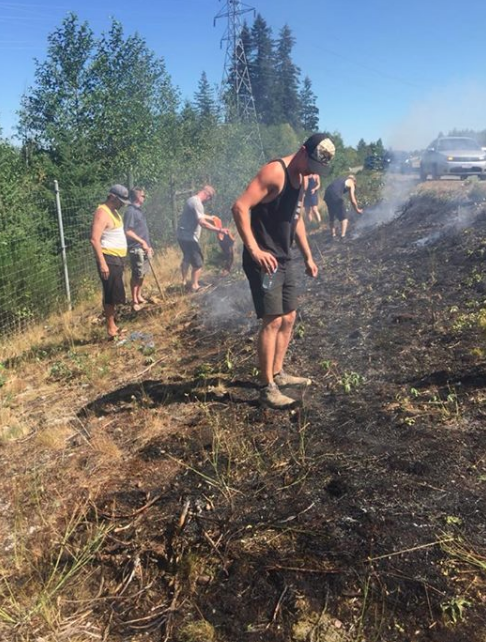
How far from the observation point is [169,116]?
1436cm

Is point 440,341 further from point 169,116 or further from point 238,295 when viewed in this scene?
point 169,116

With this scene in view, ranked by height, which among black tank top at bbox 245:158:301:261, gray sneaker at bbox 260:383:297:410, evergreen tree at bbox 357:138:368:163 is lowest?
gray sneaker at bbox 260:383:297:410

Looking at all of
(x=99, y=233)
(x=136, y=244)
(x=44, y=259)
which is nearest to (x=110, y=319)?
(x=99, y=233)

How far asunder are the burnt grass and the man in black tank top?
429mm

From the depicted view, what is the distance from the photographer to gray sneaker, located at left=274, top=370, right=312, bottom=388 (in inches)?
149

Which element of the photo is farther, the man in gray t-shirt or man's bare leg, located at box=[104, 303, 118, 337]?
the man in gray t-shirt

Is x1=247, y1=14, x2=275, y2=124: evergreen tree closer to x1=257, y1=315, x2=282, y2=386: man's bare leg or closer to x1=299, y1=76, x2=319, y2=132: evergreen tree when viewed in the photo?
x1=299, y1=76, x2=319, y2=132: evergreen tree

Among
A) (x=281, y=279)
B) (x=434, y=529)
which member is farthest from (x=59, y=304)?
(x=434, y=529)

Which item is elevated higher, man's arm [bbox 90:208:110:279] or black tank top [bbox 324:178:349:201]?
black tank top [bbox 324:178:349:201]

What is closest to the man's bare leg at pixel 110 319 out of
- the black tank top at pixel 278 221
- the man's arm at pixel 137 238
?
the man's arm at pixel 137 238

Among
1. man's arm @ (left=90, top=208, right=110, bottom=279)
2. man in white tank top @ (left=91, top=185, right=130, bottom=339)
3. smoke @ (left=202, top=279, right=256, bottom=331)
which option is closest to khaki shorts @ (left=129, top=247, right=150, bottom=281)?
smoke @ (left=202, top=279, right=256, bottom=331)

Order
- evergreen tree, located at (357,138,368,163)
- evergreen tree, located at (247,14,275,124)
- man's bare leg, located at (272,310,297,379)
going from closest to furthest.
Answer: man's bare leg, located at (272,310,297,379)
evergreen tree, located at (357,138,368,163)
evergreen tree, located at (247,14,275,124)

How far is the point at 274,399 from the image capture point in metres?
3.47

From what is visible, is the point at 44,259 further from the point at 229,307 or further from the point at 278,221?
the point at 278,221
